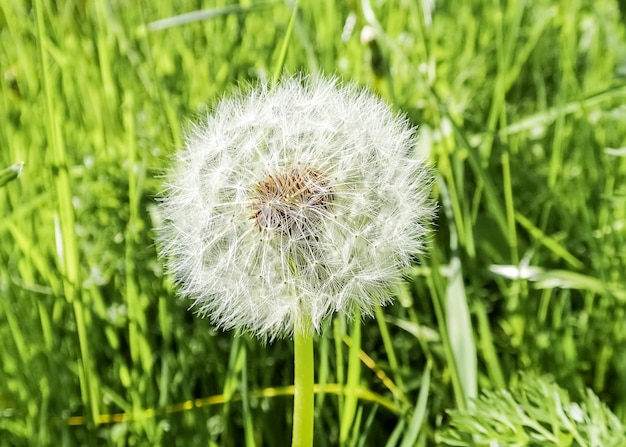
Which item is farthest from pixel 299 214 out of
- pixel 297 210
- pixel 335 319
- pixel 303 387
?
pixel 335 319

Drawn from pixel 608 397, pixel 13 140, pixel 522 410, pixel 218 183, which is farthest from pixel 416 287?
pixel 13 140

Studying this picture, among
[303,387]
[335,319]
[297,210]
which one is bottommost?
[303,387]

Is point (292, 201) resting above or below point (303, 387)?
above

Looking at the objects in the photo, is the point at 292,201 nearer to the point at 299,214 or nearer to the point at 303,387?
the point at 299,214

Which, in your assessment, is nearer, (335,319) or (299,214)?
(299,214)

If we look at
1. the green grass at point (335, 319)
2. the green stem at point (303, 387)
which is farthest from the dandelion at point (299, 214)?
the green grass at point (335, 319)

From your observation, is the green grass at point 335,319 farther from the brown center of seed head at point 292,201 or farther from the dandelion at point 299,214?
the brown center of seed head at point 292,201

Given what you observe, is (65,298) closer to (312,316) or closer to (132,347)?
(132,347)
